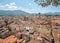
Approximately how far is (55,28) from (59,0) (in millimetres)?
5815

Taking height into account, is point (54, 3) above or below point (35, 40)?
above

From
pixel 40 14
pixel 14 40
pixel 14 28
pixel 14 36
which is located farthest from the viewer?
pixel 40 14

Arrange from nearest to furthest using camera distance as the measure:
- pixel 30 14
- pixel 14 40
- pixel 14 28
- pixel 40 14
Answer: pixel 14 40
pixel 14 28
pixel 30 14
pixel 40 14

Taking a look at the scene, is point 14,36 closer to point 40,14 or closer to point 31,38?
A: point 31,38

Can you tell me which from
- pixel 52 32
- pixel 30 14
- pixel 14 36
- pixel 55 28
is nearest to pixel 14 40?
pixel 14 36

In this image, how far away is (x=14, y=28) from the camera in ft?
6.87

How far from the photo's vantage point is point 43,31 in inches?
90.8

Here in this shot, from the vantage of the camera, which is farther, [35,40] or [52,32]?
[52,32]

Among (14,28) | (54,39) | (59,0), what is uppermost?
(59,0)

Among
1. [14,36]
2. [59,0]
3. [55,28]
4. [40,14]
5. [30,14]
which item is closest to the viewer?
[14,36]

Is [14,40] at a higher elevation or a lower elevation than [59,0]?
lower

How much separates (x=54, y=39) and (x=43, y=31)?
0.73 ft

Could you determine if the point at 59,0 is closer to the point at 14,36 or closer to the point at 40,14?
the point at 40,14

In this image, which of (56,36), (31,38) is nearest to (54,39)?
(56,36)
